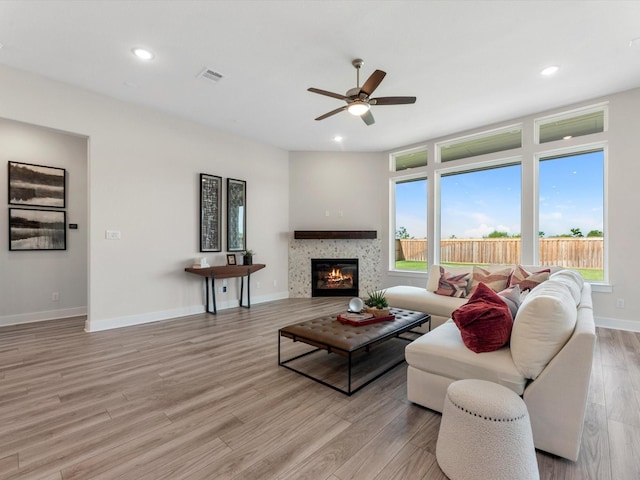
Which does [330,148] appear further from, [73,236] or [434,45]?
[73,236]

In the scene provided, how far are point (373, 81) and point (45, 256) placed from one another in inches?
202

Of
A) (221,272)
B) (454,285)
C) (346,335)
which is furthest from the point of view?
(221,272)

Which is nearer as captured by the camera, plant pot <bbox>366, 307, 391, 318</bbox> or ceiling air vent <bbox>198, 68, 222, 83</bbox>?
plant pot <bbox>366, 307, 391, 318</bbox>

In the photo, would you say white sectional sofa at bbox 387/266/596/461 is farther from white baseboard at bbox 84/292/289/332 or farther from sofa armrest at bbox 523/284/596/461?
white baseboard at bbox 84/292/289/332

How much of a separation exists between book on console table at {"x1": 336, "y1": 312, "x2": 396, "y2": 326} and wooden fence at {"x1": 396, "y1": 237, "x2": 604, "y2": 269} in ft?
10.4

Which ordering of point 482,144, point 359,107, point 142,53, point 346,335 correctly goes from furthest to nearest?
point 482,144
point 359,107
point 142,53
point 346,335

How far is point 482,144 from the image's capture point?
5.27 meters

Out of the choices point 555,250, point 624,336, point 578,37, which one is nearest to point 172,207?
point 578,37

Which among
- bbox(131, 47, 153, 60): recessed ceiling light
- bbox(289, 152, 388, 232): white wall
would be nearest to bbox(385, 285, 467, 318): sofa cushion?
bbox(289, 152, 388, 232): white wall

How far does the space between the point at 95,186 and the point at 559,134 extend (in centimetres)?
655

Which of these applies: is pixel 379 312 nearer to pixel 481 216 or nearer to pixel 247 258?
pixel 247 258

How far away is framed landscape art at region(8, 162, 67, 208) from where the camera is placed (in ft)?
13.8

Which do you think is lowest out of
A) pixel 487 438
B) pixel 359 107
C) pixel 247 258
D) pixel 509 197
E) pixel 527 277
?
pixel 487 438

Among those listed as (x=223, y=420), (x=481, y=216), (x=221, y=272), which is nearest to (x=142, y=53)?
(x=221, y=272)
